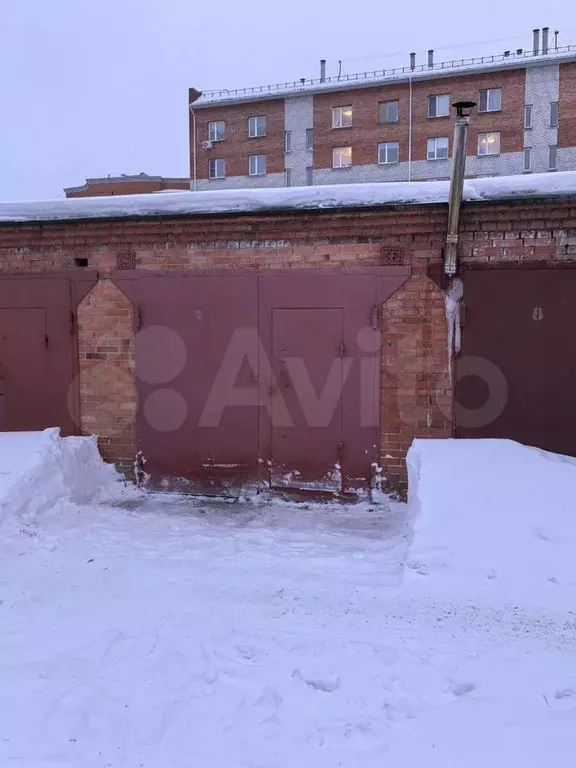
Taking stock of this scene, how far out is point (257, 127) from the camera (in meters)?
31.4

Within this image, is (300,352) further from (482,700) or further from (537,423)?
(482,700)

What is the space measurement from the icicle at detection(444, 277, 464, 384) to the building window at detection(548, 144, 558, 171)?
26.7 meters

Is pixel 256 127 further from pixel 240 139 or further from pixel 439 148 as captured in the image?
pixel 439 148

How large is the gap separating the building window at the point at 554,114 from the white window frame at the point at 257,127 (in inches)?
569

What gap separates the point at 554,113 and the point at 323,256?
27.7 m

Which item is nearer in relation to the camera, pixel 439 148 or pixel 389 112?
pixel 439 148

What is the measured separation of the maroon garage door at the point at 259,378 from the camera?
5375mm

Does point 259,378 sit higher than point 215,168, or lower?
lower

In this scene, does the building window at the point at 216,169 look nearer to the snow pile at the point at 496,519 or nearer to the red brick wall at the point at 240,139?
the red brick wall at the point at 240,139

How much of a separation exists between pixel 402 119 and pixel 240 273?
27042 mm

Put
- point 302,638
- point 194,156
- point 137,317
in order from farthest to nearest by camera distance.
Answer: point 194,156
point 137,317
point 302,638

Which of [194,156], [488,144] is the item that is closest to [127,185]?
[194,156]

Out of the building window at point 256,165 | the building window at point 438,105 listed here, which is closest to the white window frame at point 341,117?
the building window at point 438,105

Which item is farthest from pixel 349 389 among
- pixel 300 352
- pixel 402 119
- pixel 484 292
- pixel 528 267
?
pixel 402 119
